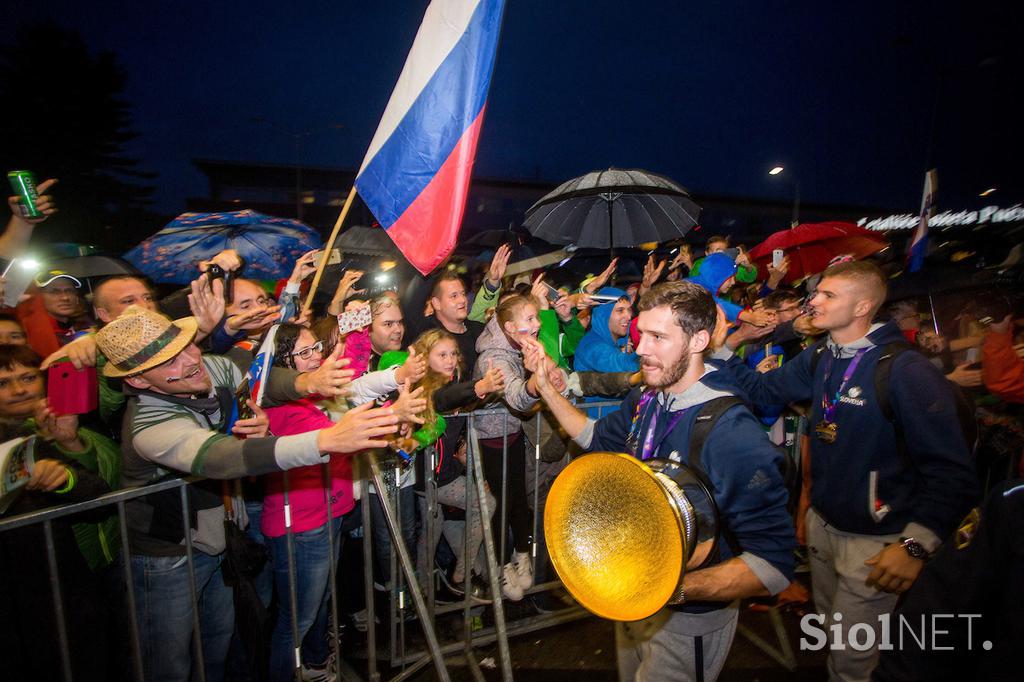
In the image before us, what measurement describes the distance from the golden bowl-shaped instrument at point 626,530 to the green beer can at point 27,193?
4.62 m

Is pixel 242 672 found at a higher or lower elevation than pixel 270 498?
lower

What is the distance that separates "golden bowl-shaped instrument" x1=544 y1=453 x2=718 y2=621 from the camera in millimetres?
1614

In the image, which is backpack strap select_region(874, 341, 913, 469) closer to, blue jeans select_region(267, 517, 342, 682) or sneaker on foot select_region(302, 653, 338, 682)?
blue jeans select_region(267, 517, 342, 682)

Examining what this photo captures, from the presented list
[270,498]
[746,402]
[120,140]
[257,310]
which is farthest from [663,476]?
[120,140]

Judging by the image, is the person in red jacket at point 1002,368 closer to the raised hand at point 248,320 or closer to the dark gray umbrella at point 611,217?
the dark gray umbrella at point 611,217

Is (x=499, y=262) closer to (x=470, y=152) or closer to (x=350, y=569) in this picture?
(x=470, y=152)

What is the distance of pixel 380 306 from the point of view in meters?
4.19

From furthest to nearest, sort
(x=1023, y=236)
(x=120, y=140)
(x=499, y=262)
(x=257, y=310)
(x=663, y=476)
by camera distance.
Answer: (x=120, y=140), (x=1023, y=236), (x=499, y=262), (x=257, y=310), (x=663, y=476)

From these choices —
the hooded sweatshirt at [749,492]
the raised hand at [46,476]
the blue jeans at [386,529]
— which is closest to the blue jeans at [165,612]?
the raised hand at [46,476]

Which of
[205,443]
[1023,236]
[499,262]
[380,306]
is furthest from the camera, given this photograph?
[1023,236]

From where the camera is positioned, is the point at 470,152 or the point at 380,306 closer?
the point at 470,152

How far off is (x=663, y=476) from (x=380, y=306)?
303 cm

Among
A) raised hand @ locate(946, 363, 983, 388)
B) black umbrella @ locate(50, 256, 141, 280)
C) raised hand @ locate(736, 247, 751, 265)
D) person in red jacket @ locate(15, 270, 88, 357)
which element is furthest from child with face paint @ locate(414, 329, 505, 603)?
raised hand @ locate(736, 247, 751, 265)

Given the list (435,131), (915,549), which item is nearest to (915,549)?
(915,549)
